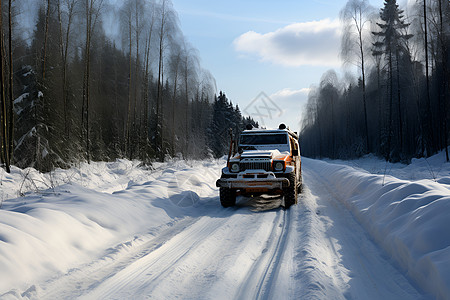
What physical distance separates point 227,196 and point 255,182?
0.97 meters

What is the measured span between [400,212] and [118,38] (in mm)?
27622

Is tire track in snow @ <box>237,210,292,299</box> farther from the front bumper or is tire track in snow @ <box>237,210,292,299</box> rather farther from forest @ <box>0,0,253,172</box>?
forest @ <box>0,0,253,172</box>

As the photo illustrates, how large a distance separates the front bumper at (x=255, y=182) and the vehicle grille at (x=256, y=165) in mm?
279

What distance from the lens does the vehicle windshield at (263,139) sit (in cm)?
1056

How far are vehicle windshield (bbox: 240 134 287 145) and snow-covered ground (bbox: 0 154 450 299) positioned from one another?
335 cm

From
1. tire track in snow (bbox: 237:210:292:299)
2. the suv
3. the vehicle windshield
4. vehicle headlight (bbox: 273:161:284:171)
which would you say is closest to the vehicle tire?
the suv

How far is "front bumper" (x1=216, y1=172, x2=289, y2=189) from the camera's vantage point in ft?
27.5

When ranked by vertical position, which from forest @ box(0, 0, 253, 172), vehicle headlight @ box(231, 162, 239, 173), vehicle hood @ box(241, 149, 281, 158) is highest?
forest @ box(0, 0, 253, 172)

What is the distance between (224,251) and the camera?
4855mm

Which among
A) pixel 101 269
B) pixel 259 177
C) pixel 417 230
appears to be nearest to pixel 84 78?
pixel 259 177

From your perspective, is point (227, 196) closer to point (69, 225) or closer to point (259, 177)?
point (259, 177)

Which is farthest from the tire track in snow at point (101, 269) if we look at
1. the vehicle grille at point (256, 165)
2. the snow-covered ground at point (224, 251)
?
the vehicle grille at point (256, 165)

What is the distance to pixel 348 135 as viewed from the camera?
2440 inches

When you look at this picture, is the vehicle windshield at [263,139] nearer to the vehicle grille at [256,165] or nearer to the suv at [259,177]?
the suv at [259,177]
